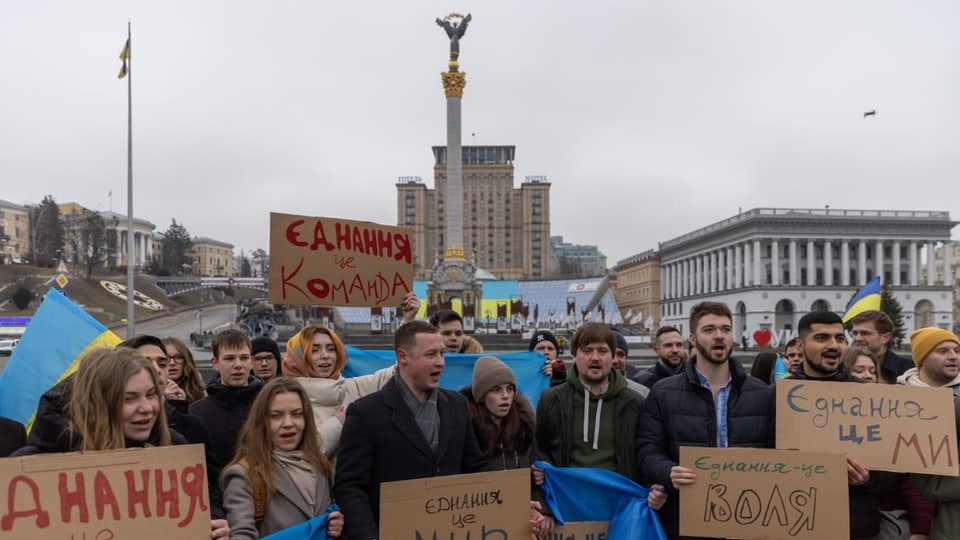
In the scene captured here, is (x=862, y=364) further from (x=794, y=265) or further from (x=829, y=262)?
(x=829, y=262)

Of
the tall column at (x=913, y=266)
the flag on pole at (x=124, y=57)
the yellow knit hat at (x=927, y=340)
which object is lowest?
the yellow knit hat at (x=927, y=340)

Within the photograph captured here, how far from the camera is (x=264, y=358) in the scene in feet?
18.1

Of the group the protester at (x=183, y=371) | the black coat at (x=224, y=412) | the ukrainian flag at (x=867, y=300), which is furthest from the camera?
the ukrainian flag at (x=867, y=300)

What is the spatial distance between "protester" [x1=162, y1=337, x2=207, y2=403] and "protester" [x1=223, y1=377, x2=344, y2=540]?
1.55 meters

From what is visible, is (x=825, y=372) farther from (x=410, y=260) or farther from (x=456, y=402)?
(x=410, y=260)

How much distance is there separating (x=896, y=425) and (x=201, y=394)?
452cm

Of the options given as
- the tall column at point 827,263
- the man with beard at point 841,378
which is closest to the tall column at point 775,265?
the tall column at point 827,263

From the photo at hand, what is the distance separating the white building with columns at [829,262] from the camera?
7438 centimetres

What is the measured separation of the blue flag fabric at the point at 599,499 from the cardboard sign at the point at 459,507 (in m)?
0.58

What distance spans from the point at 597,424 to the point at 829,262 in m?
81.0

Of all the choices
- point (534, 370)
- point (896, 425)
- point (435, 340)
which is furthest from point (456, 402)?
point (534, 370)

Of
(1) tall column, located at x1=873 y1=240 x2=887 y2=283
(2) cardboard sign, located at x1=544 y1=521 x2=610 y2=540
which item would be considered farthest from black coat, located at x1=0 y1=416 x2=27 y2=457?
(1) tall column, located at x1=873 y1=240 x2=887 y2=283

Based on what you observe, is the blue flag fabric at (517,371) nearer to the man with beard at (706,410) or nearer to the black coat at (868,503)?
the man with beard at (706,410)

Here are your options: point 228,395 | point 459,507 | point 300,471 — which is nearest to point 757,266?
point 228,395
